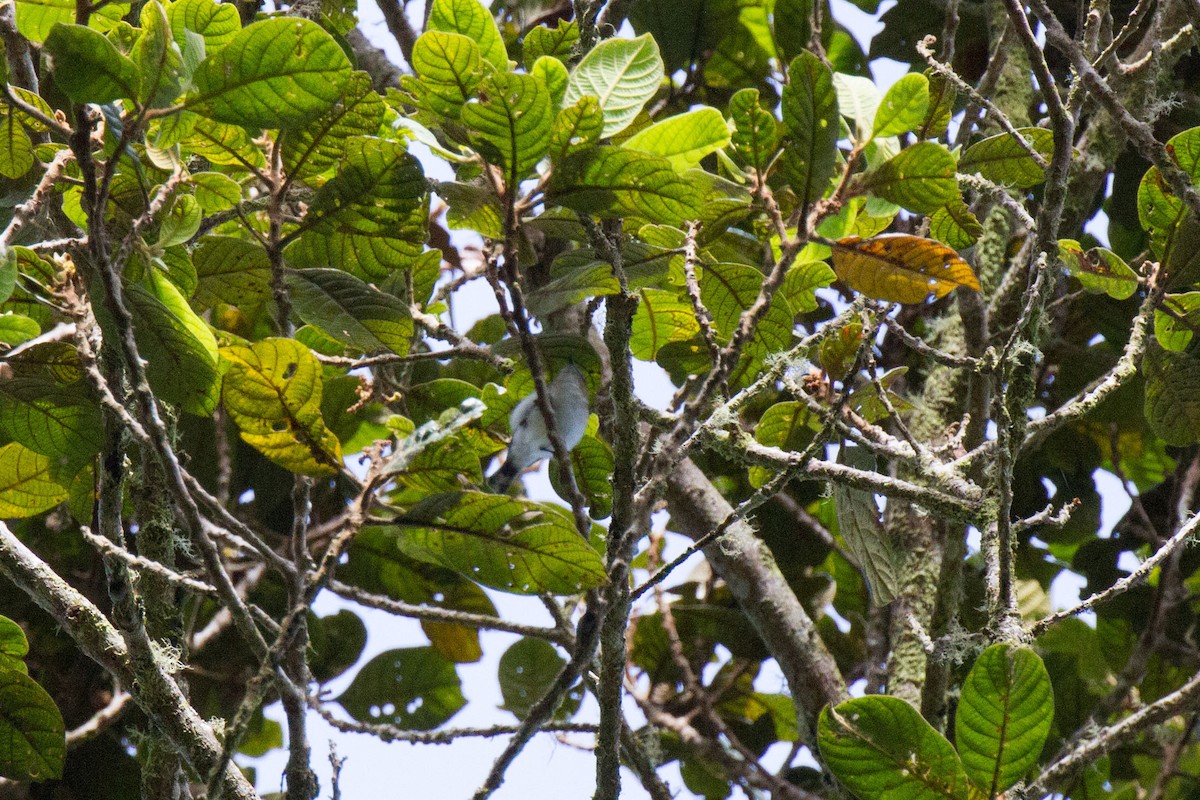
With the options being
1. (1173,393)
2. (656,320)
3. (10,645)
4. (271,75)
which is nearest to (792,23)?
(656,320)

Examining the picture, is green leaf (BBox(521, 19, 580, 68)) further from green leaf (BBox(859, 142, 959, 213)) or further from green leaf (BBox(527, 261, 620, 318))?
green leaf (BBox(859, 142, 959, 213))

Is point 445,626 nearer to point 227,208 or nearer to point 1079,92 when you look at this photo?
point 227,208

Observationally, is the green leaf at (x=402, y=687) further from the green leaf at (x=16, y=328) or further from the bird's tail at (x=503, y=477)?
the green leaf at (x=16, y=328)

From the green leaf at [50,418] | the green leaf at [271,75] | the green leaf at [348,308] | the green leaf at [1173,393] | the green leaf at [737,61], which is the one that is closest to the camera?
the green leaf at [271,75]

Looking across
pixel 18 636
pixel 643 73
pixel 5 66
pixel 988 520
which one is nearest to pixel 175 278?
pixel 5 66

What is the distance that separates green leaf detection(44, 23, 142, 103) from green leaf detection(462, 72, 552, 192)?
12.8 inches

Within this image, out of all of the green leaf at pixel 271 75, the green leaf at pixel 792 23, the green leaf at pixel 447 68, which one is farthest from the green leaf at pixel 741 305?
the green leaf at pixel 792 23

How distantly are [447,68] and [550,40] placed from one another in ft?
1.18

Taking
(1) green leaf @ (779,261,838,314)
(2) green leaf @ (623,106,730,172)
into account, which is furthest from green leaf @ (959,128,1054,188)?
(2) green leaf @ (623,106,730,172)

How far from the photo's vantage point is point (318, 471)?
123 centimetres

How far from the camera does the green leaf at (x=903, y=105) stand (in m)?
1.15

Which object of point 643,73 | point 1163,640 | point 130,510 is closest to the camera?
point 643,73

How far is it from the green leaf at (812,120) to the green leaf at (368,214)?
20.0 inches

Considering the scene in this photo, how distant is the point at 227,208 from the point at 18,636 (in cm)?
63
